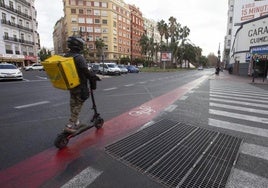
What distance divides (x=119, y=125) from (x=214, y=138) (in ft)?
7.52

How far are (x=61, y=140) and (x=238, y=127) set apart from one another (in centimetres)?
423

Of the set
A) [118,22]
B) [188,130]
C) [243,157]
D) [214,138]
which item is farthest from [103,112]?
[118,22]

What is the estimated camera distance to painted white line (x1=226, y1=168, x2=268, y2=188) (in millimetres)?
2391

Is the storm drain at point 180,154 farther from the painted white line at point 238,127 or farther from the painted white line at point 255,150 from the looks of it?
the painted white line at point 238,127

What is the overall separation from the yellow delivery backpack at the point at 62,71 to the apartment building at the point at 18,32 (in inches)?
1836

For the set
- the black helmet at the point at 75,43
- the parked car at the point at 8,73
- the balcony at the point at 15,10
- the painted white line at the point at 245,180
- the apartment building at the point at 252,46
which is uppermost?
the balcony at the point at 15,10

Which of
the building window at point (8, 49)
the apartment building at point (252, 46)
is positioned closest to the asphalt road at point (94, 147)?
the apartment building at point (252, 46)

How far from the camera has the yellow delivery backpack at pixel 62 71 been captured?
9.45ft

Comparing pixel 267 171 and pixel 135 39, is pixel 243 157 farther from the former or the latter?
pixel 135 39

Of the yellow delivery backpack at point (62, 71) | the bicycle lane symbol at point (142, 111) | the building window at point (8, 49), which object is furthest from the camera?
the building window at point (8, 49)

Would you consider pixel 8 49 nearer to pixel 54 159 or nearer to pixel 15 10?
pixel 15 10

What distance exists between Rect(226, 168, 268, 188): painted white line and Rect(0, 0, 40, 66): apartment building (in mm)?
49037

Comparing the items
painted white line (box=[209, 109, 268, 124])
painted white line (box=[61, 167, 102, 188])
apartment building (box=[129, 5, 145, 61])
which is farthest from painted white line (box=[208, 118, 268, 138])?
apartment building (box=[129, 5, 145, 61])

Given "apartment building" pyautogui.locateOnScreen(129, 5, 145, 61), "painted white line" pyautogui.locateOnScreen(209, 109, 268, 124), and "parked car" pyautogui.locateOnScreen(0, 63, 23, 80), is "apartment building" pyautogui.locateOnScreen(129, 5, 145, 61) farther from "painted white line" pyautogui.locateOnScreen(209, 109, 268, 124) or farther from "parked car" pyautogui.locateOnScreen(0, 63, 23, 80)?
"painted white line" pyautogui.locateOnScreen(209, 109, 268, 124)
